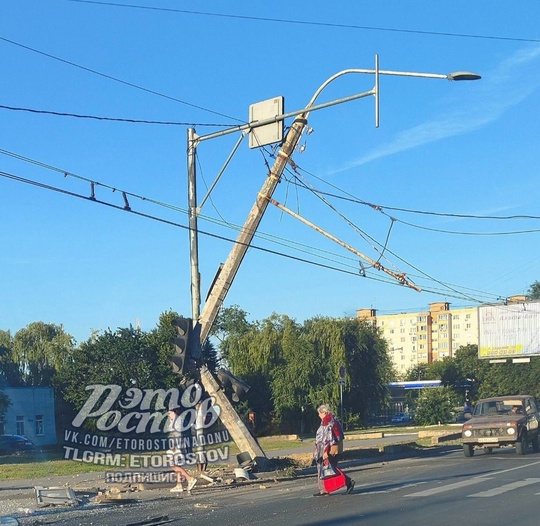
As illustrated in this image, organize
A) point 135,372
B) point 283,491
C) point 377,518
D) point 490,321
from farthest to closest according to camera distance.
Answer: point 490,321, point 135,372, point 283,491, point 377,518

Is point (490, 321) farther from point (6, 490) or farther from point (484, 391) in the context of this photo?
point (6, 490)

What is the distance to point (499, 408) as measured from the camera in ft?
83.3

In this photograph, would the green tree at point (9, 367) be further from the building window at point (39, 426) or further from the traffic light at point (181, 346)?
the traffic light at point (181, 346)

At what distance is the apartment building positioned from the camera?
532 feet

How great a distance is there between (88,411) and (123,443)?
2.30m

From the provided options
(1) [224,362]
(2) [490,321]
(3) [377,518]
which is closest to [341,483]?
(3) [377,518]

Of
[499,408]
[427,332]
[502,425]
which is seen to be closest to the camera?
[502,425]

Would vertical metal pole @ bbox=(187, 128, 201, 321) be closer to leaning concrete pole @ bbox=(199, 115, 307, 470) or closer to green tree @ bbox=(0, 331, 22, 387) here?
leaning concrete pole @ bbox=(199, 115, 307, 470)

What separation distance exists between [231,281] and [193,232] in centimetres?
164

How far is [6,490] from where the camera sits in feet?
56.3

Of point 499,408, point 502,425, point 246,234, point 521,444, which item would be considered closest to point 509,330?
point 499,408

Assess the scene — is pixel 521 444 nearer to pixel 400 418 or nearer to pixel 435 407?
pixel 435 407

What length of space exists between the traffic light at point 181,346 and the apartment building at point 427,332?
14218cm

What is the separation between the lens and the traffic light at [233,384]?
60.3 ft
